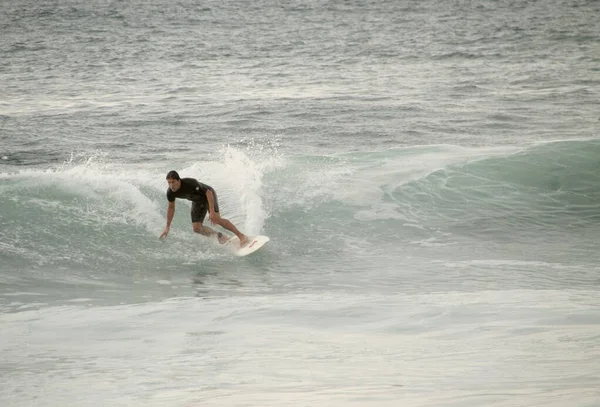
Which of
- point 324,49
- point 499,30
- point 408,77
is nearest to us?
point 408,77

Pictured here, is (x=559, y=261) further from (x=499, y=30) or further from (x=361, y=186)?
(x=499, y=30)

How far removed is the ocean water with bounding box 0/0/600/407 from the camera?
6695 mm

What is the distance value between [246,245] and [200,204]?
92 cm

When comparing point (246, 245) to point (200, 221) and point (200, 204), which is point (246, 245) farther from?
point (200, 204)

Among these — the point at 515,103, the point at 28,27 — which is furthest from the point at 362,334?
the point at 28,27

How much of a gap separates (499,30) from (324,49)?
11297mm

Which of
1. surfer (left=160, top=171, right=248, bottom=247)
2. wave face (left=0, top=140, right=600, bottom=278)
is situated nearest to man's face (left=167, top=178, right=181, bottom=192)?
surfer (left=160, top=171, right=248, bottom=247)

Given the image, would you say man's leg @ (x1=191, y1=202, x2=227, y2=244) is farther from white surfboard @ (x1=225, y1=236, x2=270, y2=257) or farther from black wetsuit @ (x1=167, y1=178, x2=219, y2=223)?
white surfboard @ (x1=225, y1=236, x2=270, y2=257)

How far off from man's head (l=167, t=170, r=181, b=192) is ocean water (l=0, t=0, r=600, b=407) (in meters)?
1.04

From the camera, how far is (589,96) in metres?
27.6

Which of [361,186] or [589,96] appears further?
[589,96]

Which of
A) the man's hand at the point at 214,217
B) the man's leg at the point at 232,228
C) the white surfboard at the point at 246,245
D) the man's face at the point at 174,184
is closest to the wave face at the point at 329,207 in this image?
the white surfboard at the point at 246,245

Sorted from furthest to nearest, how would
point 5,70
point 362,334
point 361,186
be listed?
point 5,70 → point 361,186 → point 362,334

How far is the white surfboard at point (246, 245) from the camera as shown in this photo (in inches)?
498
